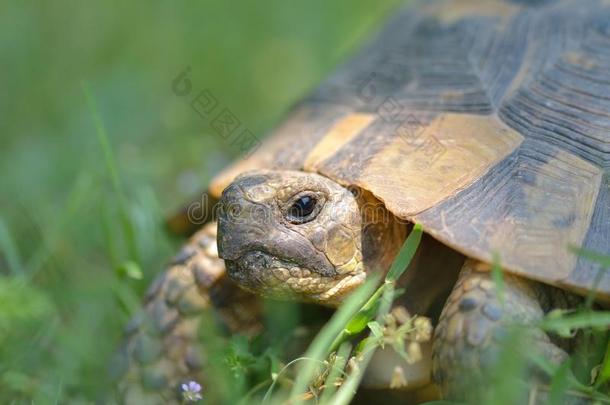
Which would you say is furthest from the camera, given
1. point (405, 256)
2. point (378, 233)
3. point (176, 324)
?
point (176, 324)

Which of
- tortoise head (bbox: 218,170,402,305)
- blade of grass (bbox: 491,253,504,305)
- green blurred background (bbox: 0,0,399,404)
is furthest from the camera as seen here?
green blurred background (bbox: 0,0,399,404)

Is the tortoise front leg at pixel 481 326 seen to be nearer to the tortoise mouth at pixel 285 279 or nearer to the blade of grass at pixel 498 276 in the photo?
the blade of grass at pixel 498 276

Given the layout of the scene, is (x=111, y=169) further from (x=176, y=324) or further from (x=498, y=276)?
(x=498, y=276)

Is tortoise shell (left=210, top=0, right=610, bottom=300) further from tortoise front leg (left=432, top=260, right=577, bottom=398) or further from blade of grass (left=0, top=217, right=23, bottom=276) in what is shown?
blade of grass (left=0, top=217, right=23, bottom=276)

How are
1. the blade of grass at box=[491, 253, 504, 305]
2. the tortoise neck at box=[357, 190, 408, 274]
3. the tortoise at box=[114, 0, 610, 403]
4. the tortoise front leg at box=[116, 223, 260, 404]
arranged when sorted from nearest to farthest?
the blade of grass at box=[491, 253, 504, 305] < the tortoise at box=[114, 0, 610, 403] < the tortoise neck at box=[357, 190, 408, 274] < the tortoise front leg at box=[116, 223, 260, 404]

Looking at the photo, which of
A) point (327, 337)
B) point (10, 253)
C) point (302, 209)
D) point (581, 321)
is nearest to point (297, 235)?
point (302, 209)

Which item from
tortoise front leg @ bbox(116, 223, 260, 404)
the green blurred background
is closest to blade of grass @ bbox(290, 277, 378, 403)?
tortoise front leg @ bbox(116, 223, 260, 404)

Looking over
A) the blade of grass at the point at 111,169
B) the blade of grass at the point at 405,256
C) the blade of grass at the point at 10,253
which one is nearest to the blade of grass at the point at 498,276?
the blade of grass at the point at 405,256

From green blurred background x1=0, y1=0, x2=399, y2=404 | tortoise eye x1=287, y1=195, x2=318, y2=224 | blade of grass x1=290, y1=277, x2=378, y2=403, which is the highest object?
tortoise eye x1=287, y1=195, x2=318, y2=224
